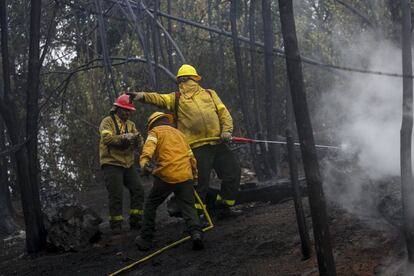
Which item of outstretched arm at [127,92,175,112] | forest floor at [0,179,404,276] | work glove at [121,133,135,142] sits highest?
outstretched arm at [127,92,175,112]

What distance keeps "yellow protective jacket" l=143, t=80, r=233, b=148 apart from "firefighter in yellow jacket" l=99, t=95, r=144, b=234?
0.75 metres

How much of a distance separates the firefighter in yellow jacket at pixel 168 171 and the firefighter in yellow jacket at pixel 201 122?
480 millimetres

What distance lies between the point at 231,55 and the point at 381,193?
10.7m

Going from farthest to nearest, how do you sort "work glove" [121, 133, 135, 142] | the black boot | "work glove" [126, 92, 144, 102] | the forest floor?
"work glove" [121, 133, 135, 142] < "work glove" [126, 92, 144, 102] < the black boot < the forest floor

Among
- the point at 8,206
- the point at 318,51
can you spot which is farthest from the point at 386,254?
the point at 318,51

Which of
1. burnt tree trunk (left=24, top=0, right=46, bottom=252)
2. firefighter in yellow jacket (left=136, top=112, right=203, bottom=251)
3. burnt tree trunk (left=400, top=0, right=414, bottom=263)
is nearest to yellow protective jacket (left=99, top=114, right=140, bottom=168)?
burnt tree trunk (left=24, top=0, right=46, bottom=252)

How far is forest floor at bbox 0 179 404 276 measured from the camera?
16.7ft

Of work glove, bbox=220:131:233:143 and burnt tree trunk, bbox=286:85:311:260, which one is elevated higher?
work glove, bbox=220:131:233:143

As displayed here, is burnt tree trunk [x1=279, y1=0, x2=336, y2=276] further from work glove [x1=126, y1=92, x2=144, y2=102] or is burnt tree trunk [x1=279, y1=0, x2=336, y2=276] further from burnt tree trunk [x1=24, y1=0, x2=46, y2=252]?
burnt tree trunk [x1=24, y1=0, x2=46, y2=252]

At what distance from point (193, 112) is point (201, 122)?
16cm

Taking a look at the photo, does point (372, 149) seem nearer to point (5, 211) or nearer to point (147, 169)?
point (147, 169)

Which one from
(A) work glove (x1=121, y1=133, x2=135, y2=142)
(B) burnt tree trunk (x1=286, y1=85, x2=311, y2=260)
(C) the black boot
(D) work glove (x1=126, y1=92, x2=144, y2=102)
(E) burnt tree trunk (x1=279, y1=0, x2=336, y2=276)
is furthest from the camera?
(A) work glove (x1=121, y1=133, x2=135, y2=142)

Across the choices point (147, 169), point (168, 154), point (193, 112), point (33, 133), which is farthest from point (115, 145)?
point (147, 169)

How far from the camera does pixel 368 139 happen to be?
7.93 metres
